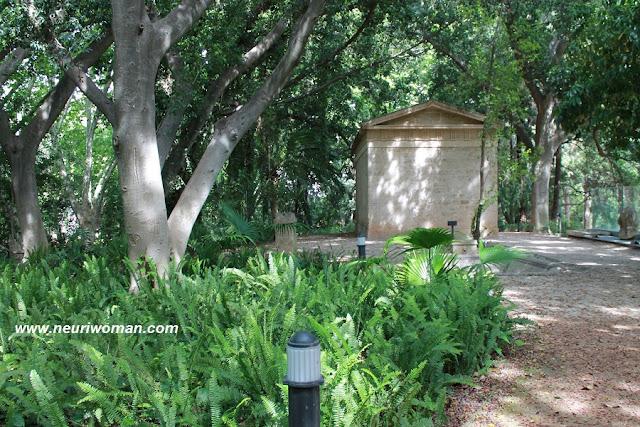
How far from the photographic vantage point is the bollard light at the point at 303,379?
246cm

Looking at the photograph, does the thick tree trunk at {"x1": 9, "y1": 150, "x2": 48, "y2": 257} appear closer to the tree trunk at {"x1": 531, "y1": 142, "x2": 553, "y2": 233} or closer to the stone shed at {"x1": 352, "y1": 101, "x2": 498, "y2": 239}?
the stone shed at {"x1": 352, "y1": 101, "x2": 498, "y2": 239}

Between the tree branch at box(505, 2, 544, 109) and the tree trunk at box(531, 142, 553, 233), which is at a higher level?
the tree branch at box(505, 2, 544, 109)

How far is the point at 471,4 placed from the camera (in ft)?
48.4

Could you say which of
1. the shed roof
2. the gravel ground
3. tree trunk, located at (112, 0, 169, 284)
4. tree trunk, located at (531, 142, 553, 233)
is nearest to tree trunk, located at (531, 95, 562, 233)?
tree trunk, located at (531, 142, 553, 233)

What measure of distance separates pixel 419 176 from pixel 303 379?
17934mm

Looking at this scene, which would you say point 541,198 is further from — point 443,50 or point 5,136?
point 5,136

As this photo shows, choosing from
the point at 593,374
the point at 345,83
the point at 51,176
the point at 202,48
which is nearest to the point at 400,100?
the point at 345,83

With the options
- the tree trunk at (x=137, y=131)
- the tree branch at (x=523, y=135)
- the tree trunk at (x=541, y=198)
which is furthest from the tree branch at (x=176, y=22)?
the tree branch at (x=523, y=135)

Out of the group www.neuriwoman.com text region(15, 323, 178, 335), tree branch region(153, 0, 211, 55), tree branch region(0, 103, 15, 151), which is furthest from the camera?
tree branch region(0, 103, 15, 151)

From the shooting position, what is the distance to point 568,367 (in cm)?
511

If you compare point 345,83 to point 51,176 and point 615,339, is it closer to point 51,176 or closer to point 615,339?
point 51,176

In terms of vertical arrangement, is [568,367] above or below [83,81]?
below

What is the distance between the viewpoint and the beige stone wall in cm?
1980

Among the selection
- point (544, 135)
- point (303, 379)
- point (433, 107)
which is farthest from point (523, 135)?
point (303, 379)
